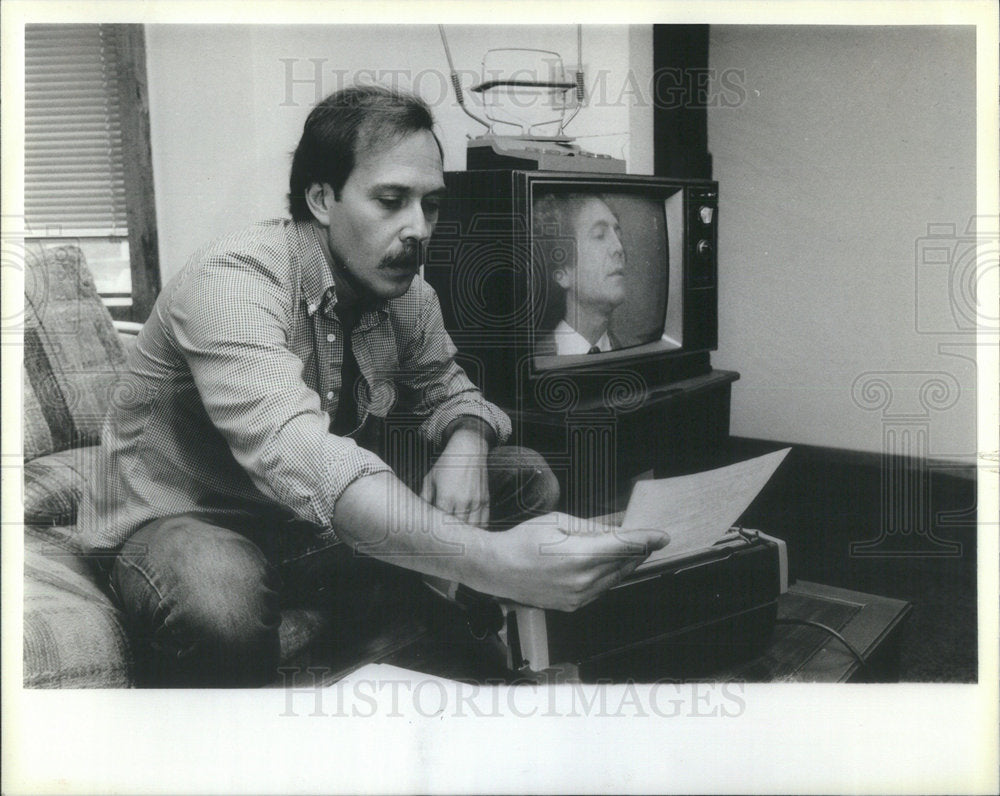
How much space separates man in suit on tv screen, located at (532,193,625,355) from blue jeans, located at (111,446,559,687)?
11.7 inches

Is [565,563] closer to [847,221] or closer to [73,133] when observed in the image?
[847,221]

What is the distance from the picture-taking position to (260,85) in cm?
120

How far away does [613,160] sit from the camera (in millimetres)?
1322

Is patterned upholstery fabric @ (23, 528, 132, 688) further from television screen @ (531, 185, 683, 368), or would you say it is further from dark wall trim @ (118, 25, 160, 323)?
television screen @ (531, 185, 683, 368)

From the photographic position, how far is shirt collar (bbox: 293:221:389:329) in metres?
1.17

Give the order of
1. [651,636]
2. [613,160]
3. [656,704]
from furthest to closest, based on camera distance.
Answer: [613,160], [656,704], [651,636]

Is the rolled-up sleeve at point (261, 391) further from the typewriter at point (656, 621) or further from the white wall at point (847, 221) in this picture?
the white wall at point (847, 221)

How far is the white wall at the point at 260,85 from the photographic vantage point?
1.19 m

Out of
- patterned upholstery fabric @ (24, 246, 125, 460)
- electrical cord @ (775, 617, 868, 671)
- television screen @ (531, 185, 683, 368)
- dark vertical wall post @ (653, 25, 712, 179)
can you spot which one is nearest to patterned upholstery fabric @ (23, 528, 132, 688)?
patterned upholstery fabric @ (24, 246, 125, 460)

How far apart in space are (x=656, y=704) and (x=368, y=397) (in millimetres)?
603

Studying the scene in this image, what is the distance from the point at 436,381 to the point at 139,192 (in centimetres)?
49

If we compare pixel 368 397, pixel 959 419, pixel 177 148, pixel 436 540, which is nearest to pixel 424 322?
pixel 368 397

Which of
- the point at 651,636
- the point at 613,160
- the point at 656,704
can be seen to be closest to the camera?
the point at 651,636

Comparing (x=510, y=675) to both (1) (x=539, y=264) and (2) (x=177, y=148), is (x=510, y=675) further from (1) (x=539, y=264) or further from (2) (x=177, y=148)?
(2) (x=177, y=148)
